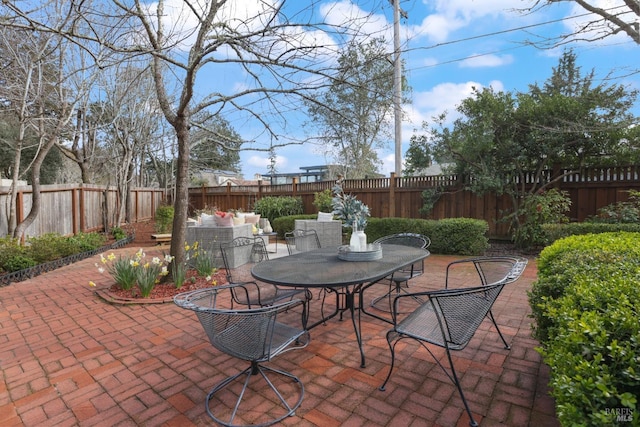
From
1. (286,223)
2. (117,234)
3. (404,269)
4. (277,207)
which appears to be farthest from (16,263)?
(277,207)

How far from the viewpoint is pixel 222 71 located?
368 cm

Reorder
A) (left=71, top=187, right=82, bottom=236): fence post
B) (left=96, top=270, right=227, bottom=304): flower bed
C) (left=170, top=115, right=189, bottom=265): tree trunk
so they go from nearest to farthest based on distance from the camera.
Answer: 1. (left=96, top=270, right=227, bottom=304): flower bed
2. (left=170, top=115, right=189, bottom=265): tree trunk
3. (left=71, top=187, right=82, bottom=236): fence post

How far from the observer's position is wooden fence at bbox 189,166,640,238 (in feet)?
21.0

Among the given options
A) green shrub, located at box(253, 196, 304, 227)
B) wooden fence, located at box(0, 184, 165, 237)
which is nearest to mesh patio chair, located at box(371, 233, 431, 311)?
green shrub, located at box(253, 196, 304, 227)

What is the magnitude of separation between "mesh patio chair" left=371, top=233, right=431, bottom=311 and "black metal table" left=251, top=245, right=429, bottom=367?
287mm

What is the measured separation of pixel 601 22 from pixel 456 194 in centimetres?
412

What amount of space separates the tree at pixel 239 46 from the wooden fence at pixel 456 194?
5387 millimetres

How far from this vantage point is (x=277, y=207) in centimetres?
1037

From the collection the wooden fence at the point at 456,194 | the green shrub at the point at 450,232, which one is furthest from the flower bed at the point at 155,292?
the wooden fence at the point at 456,194

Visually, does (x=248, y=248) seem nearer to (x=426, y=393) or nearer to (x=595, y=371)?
(x=426, y=393)

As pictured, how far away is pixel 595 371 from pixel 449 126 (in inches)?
280

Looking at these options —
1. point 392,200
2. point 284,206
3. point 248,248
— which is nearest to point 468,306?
point 248,248

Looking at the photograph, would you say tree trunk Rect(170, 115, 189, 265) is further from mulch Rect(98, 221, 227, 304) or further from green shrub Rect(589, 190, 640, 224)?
green shrub Rect(589, 190, 640, 224)

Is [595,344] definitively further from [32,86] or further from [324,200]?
[324,200]
